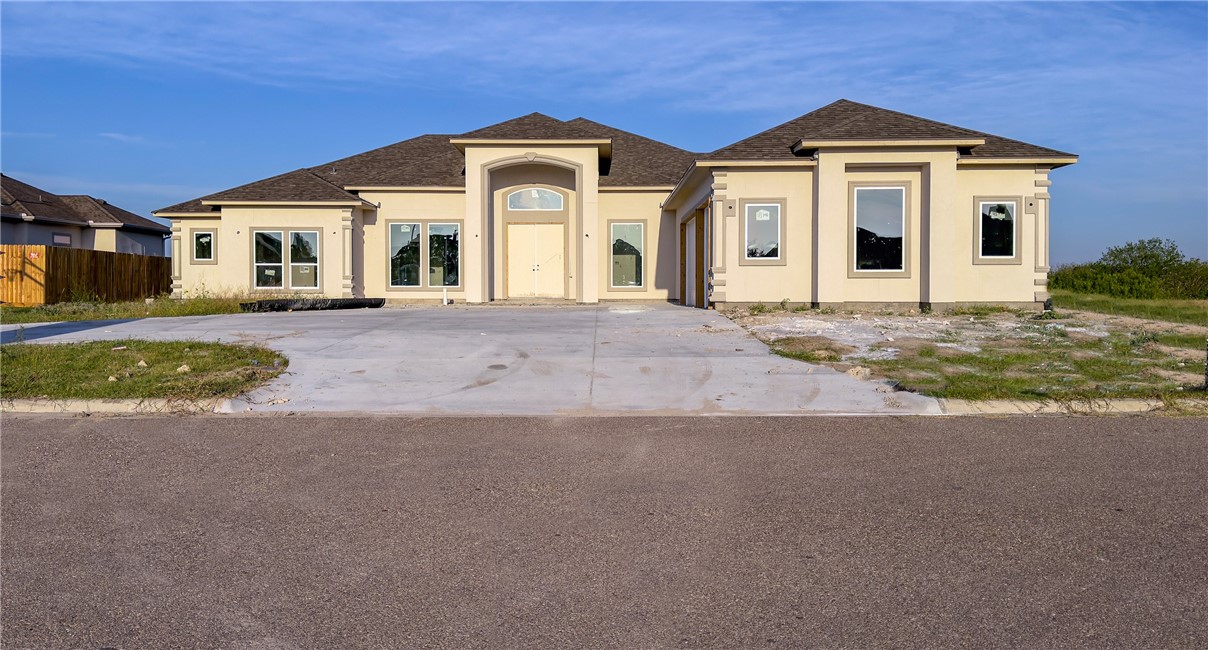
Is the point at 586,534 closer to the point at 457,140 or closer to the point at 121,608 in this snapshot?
the point at 121,608

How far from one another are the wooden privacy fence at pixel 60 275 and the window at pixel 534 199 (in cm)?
1533

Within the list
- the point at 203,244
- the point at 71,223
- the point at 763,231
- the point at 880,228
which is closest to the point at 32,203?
the point at 71,223

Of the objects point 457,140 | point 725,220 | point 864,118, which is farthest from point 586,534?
point 457,140

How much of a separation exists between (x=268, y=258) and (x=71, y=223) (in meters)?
19.5

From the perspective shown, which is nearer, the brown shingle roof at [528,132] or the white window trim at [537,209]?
the brown shingle roof at [528,132]

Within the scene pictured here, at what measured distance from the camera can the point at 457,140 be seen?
2620 centimetres

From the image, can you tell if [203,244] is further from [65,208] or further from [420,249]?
[65,208]

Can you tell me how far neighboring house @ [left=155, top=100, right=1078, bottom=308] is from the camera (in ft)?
70.1

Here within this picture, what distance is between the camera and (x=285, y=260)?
→ 2781 cm

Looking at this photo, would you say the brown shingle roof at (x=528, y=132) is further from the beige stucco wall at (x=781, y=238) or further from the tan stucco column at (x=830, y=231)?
the tan stucco column at (x=830, y=231)

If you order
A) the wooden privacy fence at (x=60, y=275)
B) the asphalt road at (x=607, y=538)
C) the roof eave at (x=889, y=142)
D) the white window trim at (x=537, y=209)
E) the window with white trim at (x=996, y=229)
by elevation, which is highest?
the roof eave at (x=889, y=142)

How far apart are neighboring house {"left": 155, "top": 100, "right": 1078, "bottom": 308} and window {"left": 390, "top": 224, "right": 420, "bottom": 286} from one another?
0.17 feet

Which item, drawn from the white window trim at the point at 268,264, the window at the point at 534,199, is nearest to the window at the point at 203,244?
the white window trim at the point at 268,264

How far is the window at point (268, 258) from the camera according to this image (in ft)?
91.4
